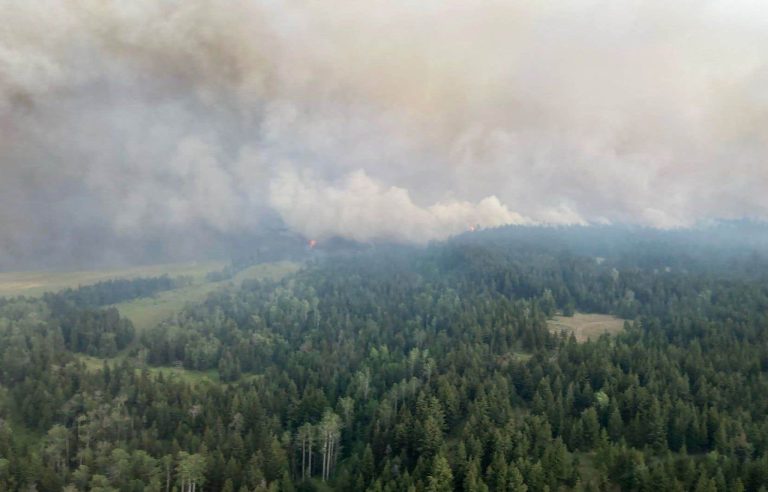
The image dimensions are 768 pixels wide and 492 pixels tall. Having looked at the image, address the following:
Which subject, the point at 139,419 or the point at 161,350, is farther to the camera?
the point at 161,350

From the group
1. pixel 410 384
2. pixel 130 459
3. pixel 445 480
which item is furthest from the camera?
pixel 410 384

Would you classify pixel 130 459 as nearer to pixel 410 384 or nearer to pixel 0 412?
pixel 0 412

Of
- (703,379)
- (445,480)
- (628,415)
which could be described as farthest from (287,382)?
(703,379)

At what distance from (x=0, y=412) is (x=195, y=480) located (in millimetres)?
66288

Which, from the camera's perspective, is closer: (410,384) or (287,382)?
(410,384)

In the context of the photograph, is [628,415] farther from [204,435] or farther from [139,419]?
[139,419]

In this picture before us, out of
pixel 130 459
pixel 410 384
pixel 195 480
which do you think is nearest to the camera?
pixel 195 480

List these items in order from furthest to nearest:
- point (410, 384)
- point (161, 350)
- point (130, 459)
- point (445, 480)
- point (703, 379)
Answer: point (161, 350), point (410, 384), point (703, 379), point (130, 459), point (445, 480)

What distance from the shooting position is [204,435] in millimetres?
105500

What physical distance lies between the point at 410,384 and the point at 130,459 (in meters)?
65.1

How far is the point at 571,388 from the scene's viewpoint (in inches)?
4656

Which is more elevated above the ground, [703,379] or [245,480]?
[703,379]

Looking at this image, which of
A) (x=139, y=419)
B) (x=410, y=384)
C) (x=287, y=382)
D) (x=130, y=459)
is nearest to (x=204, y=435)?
(x=130, y=459)

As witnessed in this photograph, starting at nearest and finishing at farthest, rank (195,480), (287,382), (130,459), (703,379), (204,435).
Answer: (195,480), (130,459), (204,435), (703,379), (287,382)
